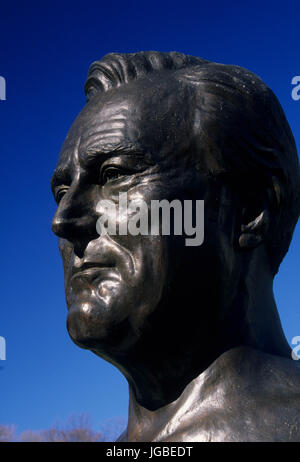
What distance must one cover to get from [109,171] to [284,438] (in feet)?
5.33

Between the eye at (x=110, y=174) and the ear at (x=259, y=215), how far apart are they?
28.6 inches

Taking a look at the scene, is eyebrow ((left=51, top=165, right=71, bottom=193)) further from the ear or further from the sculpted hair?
the ear

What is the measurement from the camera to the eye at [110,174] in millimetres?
3906

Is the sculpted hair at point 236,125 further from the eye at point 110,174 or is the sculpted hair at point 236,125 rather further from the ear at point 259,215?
the eye at point 110,174

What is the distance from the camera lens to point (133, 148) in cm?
387

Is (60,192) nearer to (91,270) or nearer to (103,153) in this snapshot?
(103,153)

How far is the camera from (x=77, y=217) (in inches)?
154

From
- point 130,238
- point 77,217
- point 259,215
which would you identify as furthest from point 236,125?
point 77,217

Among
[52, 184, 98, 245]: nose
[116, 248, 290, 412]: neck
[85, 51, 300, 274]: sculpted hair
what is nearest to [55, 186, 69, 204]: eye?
[52, 184, 98, 245]: nose

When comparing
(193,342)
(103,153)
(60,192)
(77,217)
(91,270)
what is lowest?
(193,342)

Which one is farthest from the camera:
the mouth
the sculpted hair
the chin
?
the sculpted hair

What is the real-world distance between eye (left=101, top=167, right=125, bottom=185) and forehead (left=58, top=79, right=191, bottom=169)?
3.9 inches

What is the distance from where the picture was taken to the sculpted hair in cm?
400

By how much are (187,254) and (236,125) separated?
81 cm
